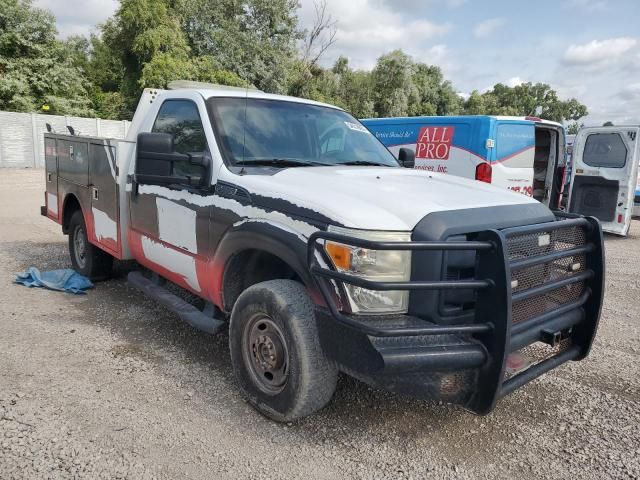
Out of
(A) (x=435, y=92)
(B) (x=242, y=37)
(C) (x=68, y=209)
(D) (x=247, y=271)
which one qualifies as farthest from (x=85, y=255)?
(A) (x=435, y=92)

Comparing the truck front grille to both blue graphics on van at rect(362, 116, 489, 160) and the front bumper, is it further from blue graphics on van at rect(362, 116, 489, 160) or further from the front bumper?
blue graphics on van at rect(362, 116, 489, 160)

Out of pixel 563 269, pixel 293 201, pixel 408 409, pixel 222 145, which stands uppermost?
pixel 222 145

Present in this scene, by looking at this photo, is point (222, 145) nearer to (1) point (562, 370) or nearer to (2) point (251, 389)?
(2) point (251, 389)

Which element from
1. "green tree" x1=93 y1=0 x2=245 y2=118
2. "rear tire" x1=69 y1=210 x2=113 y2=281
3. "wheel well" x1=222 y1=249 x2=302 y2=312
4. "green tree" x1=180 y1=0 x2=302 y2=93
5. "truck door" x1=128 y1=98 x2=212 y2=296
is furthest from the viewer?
"green tree" x1=180 y1=0 x2=302 y2=93

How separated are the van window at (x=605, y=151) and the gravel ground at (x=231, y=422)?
6.61 m

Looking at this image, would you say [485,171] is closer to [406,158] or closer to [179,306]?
[406,158]

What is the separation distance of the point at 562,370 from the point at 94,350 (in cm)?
353

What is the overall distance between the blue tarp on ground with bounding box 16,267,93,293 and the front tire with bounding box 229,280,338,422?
2989 mm

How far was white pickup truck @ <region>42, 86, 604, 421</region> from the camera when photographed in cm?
247

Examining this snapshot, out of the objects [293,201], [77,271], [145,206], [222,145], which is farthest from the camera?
[77,271]

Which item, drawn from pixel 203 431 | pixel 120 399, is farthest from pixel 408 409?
pixel 120 399

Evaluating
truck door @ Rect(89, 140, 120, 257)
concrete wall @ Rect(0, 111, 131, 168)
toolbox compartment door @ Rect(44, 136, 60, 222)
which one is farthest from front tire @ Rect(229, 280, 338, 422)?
concrete wall @ Rect(0, 111, 131, 168)

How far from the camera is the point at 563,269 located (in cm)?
309

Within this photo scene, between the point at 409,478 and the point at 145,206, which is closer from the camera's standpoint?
the point at 409,478
